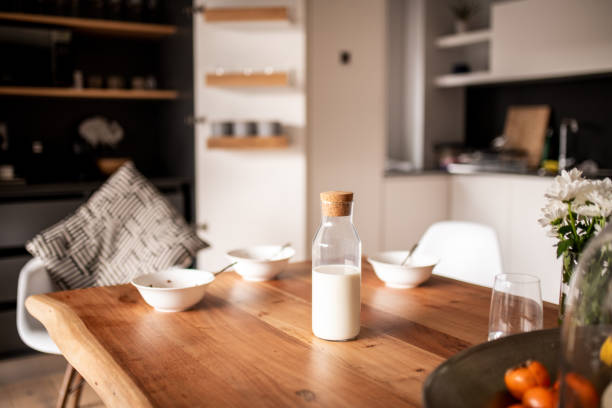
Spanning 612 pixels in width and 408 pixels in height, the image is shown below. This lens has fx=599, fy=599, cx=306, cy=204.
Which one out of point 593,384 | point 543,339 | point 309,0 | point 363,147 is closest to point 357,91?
point 363,147

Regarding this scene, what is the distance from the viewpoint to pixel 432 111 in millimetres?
4762

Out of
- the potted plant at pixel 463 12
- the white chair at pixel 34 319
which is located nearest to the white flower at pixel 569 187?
the white chair at pixel 34 319

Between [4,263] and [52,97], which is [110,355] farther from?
[52,97]

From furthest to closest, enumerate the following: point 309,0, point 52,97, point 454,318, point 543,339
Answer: point 52,97 → point 309,0 → point 454,318 → point 543,339

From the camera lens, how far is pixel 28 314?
6.75 ft

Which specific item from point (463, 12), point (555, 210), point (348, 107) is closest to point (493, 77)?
point (463, 12)

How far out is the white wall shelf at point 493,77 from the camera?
12.2 ft

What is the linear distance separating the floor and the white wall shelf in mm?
3214

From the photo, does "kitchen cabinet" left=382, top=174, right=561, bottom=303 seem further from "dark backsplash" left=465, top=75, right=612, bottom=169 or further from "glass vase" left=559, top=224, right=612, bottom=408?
"glass vase" left=559, top=224, right=612, bottom=408

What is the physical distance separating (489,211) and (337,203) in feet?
9.67

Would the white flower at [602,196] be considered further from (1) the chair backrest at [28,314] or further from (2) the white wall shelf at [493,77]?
(2) the white wall shelf at [493,77]

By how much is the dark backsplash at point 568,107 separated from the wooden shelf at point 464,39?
43cm

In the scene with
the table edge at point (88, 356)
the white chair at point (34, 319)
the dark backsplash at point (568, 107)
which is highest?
the dark backsplash at point (568, 107)

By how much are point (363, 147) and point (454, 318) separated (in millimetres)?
2502
